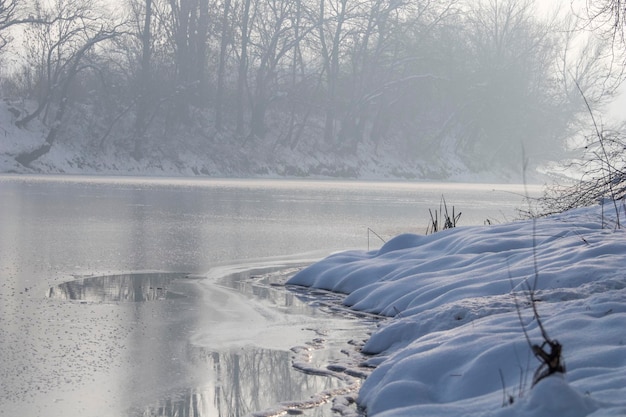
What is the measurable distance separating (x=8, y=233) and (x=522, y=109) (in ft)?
166

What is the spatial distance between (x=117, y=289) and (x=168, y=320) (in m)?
1.48

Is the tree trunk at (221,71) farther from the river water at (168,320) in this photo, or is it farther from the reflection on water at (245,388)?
the reflection on water at (245,388)

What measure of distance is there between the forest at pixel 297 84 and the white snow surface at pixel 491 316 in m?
18.4

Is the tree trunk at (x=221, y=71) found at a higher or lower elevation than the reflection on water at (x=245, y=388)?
higher

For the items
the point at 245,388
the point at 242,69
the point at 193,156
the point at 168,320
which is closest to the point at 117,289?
the point at 168,320

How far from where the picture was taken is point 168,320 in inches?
249

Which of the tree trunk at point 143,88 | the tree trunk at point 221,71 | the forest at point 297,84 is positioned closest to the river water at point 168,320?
the forest at point 297,84

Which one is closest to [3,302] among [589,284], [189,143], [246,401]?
[246,401]

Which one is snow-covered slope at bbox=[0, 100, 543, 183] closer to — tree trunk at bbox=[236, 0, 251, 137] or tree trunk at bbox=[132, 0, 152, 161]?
tree trunk at bbox=[132, 0, 152, 161]

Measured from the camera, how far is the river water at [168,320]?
14.3 feet

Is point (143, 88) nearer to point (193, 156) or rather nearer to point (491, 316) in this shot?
point (193, 156)

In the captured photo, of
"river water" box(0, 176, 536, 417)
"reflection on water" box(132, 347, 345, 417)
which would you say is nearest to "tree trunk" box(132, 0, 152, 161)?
"river water" box(0, 176, 536, 417)

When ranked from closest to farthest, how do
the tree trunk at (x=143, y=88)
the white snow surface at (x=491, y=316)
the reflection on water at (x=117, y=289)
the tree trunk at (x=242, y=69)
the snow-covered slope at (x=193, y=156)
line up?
1. the white snow surface at (x=491, y=316)
2. the reflection on water at (x=117, y=289)
3. the snow-covered slope at (x=193, y=156)
4. the tree trunk at (x=143, y=88)
5. the tree trunk at (x=242, y=69)

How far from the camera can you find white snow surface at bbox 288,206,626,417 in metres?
3.61
